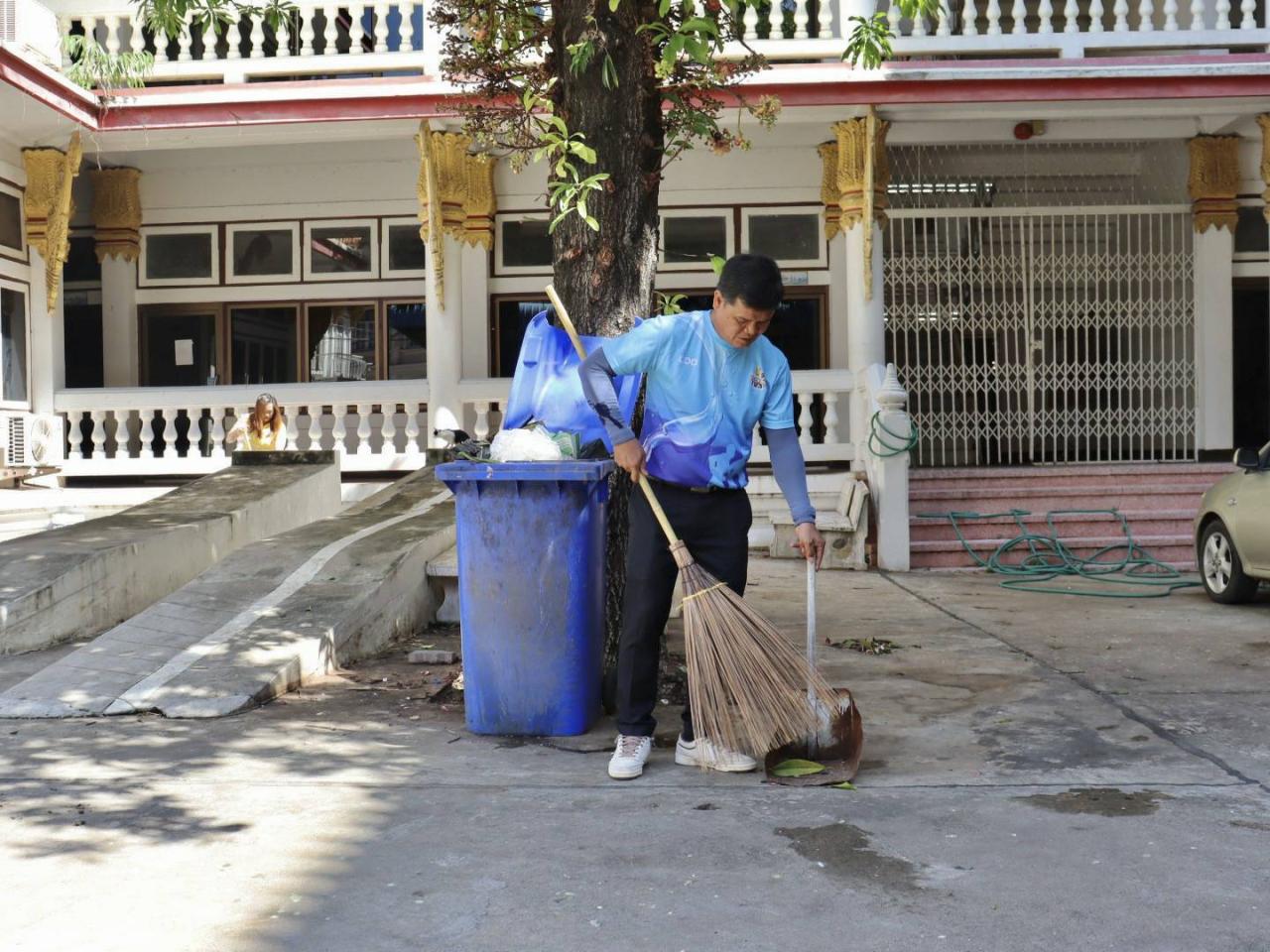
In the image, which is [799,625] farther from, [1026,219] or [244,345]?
[244,345]

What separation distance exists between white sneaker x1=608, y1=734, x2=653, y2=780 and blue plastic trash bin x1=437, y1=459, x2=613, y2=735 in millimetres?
555

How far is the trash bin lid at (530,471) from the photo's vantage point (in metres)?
4.86

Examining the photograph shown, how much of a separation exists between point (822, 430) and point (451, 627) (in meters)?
6.94

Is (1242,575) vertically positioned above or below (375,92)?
below

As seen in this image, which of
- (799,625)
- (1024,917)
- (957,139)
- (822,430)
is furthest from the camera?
(822,430)

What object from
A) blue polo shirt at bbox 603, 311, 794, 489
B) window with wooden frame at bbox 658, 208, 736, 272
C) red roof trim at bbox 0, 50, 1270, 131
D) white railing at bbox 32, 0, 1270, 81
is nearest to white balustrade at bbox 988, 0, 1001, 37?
white railing at bbox 32, 0, 1270, 81

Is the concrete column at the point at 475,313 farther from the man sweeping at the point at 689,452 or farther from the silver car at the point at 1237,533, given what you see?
the man sweeping at the point at 689,452

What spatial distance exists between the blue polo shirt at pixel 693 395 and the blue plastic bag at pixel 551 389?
24.5 inches

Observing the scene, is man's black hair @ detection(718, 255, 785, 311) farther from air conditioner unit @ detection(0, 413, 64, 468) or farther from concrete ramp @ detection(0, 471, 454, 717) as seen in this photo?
air conditioner unit @ detection(0, 413, 64, 468)

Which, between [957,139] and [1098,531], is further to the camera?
[957,139]

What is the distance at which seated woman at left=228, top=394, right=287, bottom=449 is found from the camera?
482 inches

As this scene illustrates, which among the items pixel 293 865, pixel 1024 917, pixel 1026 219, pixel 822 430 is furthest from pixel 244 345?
pixel 1024 917

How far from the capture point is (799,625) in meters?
7.79

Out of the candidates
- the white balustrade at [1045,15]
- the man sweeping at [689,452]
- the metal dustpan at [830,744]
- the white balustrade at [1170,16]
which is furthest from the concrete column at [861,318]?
the metal dustpan at [830,744]
